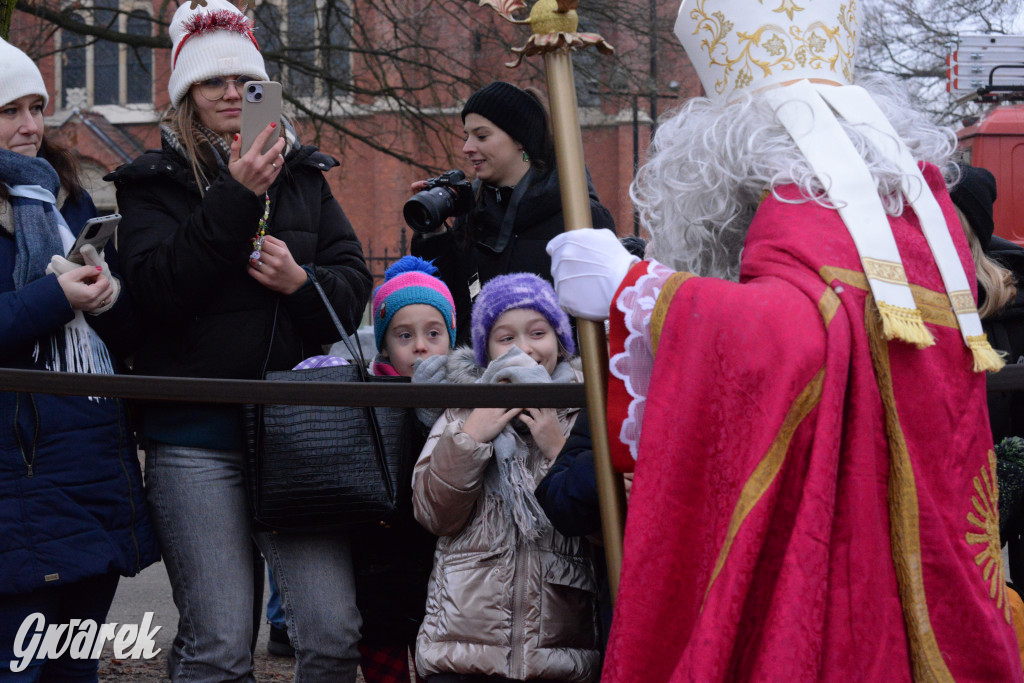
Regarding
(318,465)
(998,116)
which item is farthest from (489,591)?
(998,116)

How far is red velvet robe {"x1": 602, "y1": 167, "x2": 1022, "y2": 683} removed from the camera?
69.4 inches

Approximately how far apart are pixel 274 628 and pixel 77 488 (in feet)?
6.81

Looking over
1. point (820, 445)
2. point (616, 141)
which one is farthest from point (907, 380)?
point (616, 141)

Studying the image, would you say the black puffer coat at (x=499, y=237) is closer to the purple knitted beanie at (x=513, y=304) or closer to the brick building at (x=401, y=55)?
the purple knitted beanie at (x=513, y=304)

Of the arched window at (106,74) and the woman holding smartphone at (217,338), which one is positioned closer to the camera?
the woman holding smartphone at (217,338)

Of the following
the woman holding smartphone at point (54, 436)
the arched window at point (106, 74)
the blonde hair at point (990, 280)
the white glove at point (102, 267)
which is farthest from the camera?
the arched window at point (106, 74)

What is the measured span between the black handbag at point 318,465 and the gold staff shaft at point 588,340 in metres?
0.71

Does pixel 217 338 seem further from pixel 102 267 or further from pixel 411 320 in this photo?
pixel 411 320

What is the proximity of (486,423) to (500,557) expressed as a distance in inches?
12.2

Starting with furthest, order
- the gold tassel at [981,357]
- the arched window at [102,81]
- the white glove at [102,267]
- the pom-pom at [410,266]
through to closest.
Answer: the arched window at [102,81]
the pom-pom at [410,266]
the white glove at [102,267]
the gold tassel at [981,357]

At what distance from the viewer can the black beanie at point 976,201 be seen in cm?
330

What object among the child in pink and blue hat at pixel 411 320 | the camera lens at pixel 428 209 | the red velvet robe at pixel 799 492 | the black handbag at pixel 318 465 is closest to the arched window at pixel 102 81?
the camera lens at pixel 428 209

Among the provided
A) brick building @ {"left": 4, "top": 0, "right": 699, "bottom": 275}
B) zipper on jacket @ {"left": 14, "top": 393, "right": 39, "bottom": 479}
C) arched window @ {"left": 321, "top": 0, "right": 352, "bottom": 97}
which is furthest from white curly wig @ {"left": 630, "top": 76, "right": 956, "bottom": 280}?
arched window @ {"left": 321, "top": 0, "right": 352, "bottom": 97}

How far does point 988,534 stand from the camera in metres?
1.96
